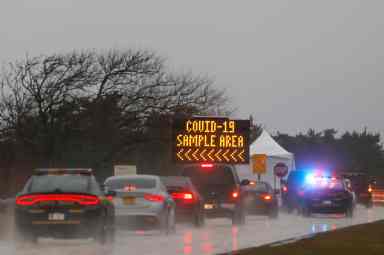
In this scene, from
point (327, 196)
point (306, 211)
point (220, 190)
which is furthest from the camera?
point (306, 211)

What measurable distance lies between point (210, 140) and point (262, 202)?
129 inches

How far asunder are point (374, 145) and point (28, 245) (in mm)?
130508

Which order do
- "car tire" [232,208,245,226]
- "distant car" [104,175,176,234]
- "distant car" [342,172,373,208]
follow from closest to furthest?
"distant car" [104,175,176,234]
"car tire" [232,208,245,226]
"distant car" [342,172,373,208]

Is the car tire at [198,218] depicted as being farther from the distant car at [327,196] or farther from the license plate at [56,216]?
the distant car at [327,196]

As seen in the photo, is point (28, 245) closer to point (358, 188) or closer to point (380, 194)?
point (358, 188)

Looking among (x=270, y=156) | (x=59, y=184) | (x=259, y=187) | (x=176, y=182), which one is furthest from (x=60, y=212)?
(x=270, y=156)

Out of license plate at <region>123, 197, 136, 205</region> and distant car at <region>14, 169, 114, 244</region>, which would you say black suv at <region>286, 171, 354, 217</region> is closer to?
license plate at <region>123, 197, 136, 205</region>

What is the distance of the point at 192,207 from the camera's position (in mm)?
28203

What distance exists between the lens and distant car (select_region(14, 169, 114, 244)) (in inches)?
770

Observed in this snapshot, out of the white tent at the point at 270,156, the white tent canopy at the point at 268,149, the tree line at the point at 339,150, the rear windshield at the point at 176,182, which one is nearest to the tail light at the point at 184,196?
the rear windshield at the point at 176,182

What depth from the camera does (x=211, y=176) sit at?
31.9 m

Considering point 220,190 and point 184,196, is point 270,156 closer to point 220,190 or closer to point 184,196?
point 220,190

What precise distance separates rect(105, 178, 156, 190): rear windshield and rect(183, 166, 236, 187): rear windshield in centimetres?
711

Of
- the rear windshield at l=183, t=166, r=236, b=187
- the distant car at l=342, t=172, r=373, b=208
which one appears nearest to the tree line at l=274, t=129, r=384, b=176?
the distant car at l=342, t=172, r=373, b=208
